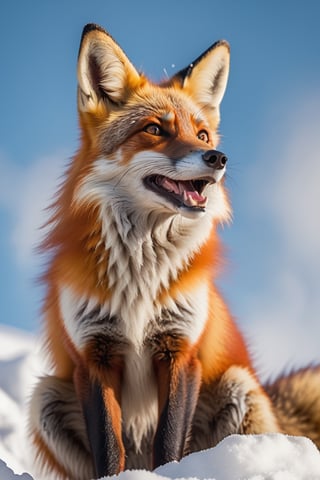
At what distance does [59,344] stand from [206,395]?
113 centimetres

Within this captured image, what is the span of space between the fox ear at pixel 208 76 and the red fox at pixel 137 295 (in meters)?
0.02

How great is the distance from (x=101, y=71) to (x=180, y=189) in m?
1.06

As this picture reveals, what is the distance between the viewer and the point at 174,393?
13.6 ft

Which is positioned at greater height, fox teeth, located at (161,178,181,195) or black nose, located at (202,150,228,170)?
black nose, located at (202,150,228,170)

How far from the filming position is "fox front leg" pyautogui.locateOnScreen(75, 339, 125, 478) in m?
4.05

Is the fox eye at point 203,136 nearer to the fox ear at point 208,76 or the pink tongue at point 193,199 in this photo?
the fox ear at point 208,76

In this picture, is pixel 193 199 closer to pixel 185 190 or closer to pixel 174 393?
pixel 185 190

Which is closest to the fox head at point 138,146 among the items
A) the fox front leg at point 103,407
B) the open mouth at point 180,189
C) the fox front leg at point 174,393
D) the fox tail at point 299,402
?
the open mouth at point 180,189

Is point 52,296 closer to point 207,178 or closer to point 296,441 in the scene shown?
point 207,178

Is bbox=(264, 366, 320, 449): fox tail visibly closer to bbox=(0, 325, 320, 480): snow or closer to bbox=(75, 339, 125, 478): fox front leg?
bbox=(75, 339, 125, 478): fox front leg

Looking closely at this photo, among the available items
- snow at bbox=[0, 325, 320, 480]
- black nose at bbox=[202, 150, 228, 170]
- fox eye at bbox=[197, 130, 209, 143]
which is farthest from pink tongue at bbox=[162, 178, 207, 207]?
snow at bbox=[0, 325, 320, 480]

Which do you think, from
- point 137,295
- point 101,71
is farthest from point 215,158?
point 101,71

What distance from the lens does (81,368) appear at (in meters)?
4.24

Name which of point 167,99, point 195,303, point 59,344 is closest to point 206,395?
point 195,303
